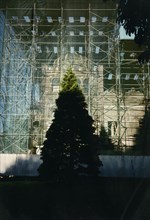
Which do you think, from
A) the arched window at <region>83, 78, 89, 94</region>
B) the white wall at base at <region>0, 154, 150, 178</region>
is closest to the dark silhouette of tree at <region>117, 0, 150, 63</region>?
the white wall at base at <region>0, 154, 150, 178</region>

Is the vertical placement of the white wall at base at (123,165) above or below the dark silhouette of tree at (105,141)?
below

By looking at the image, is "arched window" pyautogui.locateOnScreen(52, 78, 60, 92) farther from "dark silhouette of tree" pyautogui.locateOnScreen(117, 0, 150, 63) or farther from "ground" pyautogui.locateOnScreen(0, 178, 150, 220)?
"dark silhouette of tree" pyautogui.locateOnScreen(117, 0, 150, 63)

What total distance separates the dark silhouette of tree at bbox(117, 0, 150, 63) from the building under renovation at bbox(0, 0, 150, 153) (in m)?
11.6

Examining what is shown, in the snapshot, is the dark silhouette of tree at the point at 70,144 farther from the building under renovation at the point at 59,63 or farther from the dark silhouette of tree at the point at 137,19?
the dark silhouette of tree at the point at 137,19

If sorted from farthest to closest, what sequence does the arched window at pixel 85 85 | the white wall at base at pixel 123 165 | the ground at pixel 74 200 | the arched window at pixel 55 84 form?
the arched window at pixel 55 84
the arched window at pixel 85 85
the white wall at base at pixel 123 165
the ground at pixel 74 200

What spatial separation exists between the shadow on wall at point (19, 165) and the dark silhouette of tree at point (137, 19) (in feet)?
31.4

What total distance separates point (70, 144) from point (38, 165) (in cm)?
254

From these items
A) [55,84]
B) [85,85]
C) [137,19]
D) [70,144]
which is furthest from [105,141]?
[137,19]

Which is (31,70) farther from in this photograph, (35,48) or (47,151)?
(47,151)

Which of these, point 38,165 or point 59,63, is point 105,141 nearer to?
point 38,165

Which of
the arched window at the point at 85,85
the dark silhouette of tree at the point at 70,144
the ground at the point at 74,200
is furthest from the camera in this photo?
the arched window at the point at 85,85

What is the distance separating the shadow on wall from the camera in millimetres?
16062

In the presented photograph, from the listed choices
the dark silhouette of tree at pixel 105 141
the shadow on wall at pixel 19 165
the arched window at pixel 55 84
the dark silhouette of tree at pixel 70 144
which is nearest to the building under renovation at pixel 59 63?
the arched window at pixel 55 84

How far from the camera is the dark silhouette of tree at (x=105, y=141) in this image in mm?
17322
